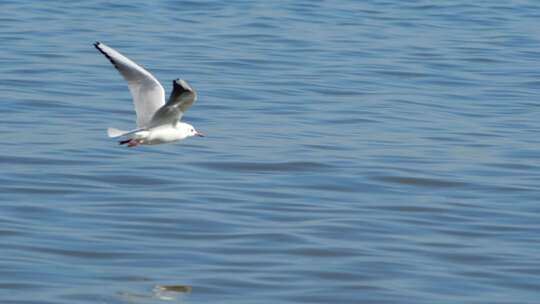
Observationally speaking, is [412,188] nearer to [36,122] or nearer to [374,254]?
[374,254]

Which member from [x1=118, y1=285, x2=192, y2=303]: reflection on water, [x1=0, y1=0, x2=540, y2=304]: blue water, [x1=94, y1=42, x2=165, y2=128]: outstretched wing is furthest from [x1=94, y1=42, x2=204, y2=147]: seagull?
[x1=118, y1=285, x2=192, y2=303]: reflection on water

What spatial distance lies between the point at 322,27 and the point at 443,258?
13465mm

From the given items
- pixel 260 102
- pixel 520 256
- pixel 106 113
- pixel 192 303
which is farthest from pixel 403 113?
pixel 192 303

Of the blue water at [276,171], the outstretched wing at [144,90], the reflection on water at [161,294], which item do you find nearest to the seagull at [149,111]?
the outstretched wing at [144,90]

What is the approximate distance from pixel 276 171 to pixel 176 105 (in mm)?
3160

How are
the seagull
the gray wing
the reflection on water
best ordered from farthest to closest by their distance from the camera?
1. the seagull
2. the gray wing
3. the reflection on water

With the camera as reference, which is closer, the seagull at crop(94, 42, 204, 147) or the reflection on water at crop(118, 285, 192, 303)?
the reflection on water at crop(118, 285, 192, 303)

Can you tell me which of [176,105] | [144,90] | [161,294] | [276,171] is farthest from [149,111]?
[276,171]

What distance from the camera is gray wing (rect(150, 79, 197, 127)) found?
10.6 meters

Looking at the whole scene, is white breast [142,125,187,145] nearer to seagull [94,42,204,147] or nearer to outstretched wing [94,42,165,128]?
seagull [94,42,204,147]

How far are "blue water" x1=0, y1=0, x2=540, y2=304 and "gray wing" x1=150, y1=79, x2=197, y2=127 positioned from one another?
0.91 meters

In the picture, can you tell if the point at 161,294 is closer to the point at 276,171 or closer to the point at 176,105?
the point at 176,105

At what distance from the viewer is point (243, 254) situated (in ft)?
37.2

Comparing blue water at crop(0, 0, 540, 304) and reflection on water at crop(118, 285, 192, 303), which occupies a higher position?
reflection on water at crop(118, 285, 192, 303)
